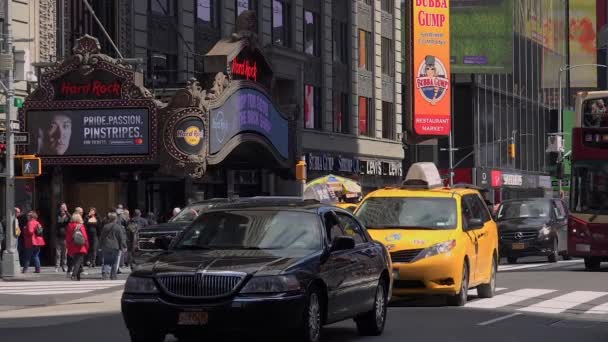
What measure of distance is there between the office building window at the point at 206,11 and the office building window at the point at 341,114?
37.8ft

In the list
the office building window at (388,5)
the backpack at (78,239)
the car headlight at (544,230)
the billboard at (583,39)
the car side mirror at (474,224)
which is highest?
the billboard at (583,39)

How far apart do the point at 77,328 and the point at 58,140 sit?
64.2 feet

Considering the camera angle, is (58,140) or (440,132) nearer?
(58,140)

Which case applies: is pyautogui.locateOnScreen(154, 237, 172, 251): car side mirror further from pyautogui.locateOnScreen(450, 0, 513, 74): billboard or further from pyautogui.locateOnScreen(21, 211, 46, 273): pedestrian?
pyautogui.locateOnScreen(450, 0, 513, 74): billboard

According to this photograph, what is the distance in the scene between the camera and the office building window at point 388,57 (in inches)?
2483

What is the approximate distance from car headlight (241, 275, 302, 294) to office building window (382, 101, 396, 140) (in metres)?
50.7

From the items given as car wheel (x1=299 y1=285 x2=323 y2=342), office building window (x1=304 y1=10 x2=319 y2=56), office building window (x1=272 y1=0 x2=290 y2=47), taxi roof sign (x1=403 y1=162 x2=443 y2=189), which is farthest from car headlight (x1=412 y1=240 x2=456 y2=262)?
office building window (x1=304 y1=10 x2=319 y2=56)

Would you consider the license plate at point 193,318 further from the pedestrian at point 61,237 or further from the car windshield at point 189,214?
the pedestrian at point 61,237

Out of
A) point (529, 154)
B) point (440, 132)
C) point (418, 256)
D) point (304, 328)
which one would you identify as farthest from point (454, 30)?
point (304, 328)

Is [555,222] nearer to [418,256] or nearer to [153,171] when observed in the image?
[153,171]

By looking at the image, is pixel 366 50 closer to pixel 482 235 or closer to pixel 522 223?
pixel 522 223

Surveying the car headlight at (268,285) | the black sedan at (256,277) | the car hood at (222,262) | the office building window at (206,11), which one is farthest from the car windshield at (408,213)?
the office building window at (206,11)

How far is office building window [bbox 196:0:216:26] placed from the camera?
45.2 meters

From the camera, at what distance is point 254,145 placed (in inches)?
1603
